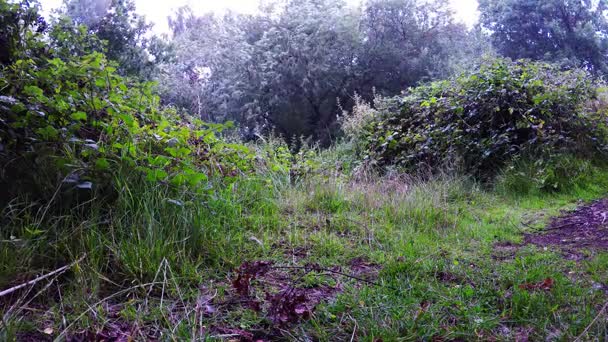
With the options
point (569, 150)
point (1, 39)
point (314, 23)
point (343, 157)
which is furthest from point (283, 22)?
point (1, 39)

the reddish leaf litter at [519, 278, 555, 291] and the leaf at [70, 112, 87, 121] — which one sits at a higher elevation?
the leaf at [70, 112, 87, 121]

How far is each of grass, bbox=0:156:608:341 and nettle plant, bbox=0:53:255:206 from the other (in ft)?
0.55

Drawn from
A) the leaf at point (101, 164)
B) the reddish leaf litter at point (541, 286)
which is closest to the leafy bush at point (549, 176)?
the reddish leaf litter at point (541, 286)

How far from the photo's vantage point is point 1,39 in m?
3.49

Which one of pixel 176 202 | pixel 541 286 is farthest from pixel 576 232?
pixel 176 202

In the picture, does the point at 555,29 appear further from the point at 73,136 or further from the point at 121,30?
the point at 73,136

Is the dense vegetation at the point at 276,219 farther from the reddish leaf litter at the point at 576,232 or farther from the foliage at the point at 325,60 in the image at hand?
the foliage at the point at 325,60

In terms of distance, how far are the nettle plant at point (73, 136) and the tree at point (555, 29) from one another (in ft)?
69.2

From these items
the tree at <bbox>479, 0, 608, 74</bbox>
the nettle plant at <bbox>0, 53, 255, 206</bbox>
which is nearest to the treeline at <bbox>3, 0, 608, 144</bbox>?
the tree at <bbox>479, 0, 608, 74</bbox>

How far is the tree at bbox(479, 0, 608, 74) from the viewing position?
20.8m

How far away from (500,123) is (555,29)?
55.8ft

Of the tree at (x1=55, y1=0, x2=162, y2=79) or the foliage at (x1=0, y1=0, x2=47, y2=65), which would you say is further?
the tree at (x1=55, y1=0, x2=162, y2=79)

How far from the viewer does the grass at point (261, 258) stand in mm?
2051

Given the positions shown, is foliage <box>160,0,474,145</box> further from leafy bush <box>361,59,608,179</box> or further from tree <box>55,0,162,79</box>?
leafy bush <box>361,59,608,179</box>
